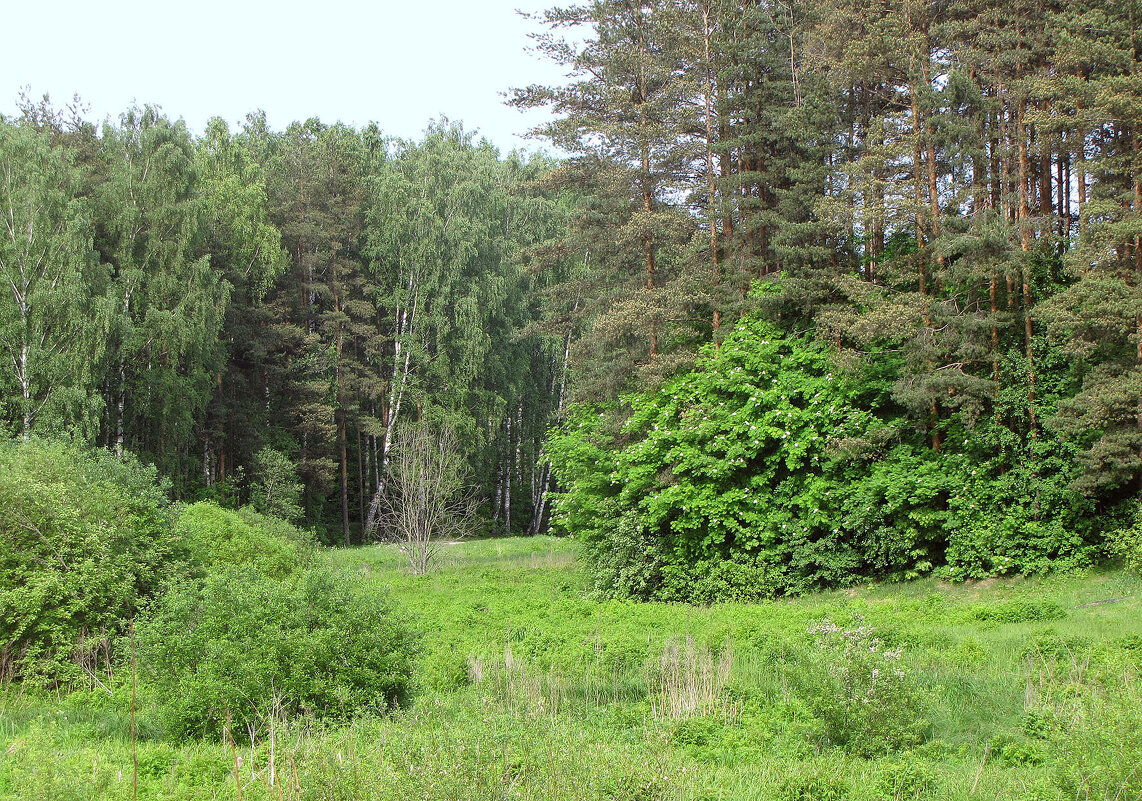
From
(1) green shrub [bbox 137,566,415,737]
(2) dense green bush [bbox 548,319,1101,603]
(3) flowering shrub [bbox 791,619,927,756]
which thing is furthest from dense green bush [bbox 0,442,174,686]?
(2) dense green bush [bbox 548,319,1101,603]

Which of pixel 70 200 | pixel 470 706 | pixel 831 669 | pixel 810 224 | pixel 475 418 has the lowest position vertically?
pixel 470 706

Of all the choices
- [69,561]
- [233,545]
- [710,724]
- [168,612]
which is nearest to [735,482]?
[233,545]

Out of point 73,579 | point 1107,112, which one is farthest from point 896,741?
point 1107,112

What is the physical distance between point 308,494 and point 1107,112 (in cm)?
3335

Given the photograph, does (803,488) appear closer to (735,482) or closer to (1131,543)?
(735,482)

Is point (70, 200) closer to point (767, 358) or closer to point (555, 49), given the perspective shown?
point (555, 49)

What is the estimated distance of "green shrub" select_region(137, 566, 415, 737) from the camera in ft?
29.1

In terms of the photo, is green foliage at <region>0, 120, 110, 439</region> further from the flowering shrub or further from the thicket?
the flowering shrub

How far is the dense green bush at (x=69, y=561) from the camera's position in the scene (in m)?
12.0

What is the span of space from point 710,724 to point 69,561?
998cm

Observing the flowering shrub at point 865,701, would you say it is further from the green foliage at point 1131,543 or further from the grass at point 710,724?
the green foliage at point 1131,543

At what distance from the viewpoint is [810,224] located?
20.2 meters

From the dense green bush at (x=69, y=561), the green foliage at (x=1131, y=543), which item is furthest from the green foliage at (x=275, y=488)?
the green foliage at (x=1131, y=543)

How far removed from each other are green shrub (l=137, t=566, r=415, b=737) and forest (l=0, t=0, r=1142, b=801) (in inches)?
1.9
